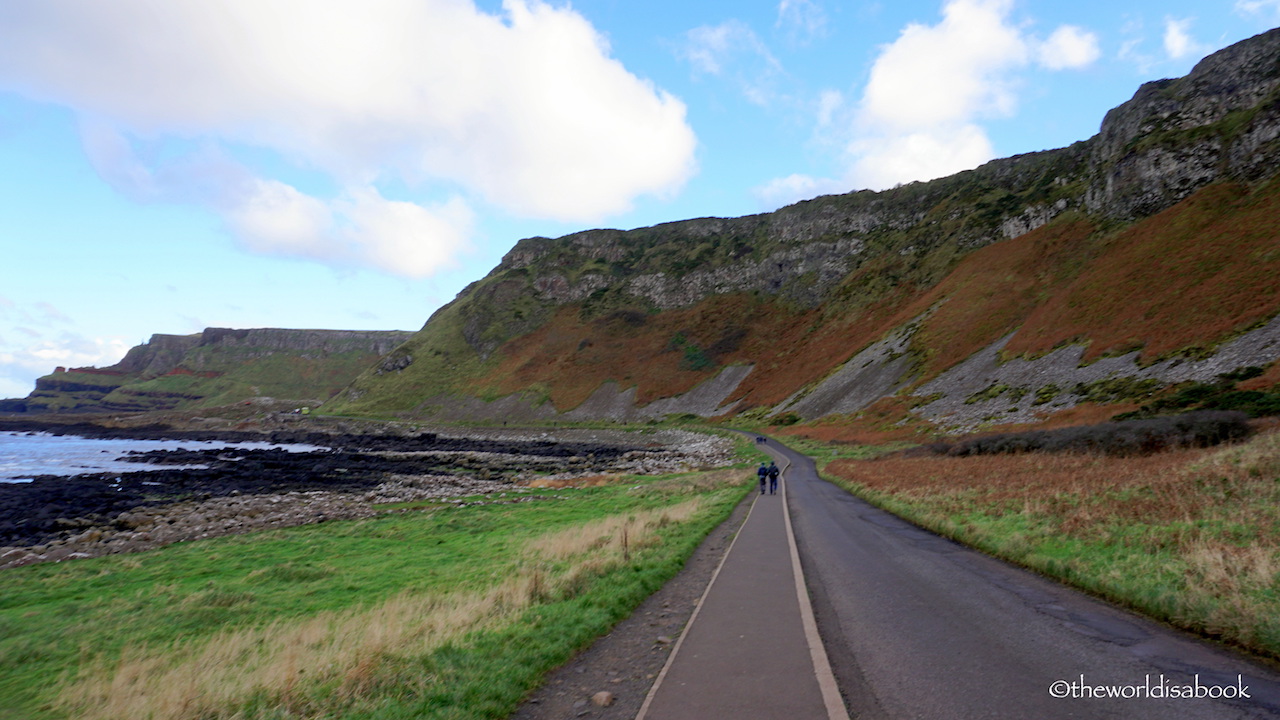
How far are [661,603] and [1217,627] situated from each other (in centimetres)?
758

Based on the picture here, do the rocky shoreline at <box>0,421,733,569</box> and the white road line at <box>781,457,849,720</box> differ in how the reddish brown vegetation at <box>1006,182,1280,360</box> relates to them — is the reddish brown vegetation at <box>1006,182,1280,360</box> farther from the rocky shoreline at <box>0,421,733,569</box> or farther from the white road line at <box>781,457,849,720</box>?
the white road line at <box>781,457,849,720</box>

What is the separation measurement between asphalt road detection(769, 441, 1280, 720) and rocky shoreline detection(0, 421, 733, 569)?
25309 millimetres

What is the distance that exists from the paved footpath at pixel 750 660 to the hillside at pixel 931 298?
40015mm

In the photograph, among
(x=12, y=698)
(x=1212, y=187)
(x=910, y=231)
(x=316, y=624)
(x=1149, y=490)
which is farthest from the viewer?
(x=910, y=231)

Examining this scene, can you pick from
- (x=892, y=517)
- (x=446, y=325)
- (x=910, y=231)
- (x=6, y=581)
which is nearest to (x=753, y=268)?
(x=910, y=231)

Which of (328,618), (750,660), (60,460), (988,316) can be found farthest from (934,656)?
(988,316)

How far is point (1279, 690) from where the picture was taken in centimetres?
595

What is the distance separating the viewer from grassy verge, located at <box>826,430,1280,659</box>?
796 centimetres

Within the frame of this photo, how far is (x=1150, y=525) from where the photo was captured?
12062 mm

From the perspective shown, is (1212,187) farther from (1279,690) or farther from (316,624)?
(316,624)

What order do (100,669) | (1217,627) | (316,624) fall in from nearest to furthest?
(1217,627) < (100,669) < (316,624)

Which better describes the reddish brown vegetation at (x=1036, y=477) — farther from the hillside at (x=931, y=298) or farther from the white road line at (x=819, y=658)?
the hillside at (x=931, y=298)

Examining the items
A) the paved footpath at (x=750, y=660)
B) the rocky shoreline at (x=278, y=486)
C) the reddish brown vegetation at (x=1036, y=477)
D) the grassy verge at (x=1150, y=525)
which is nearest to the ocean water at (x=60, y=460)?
the rocky shoreline at (x=278, y=486)

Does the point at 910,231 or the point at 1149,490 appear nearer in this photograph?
the point at 1149,490
